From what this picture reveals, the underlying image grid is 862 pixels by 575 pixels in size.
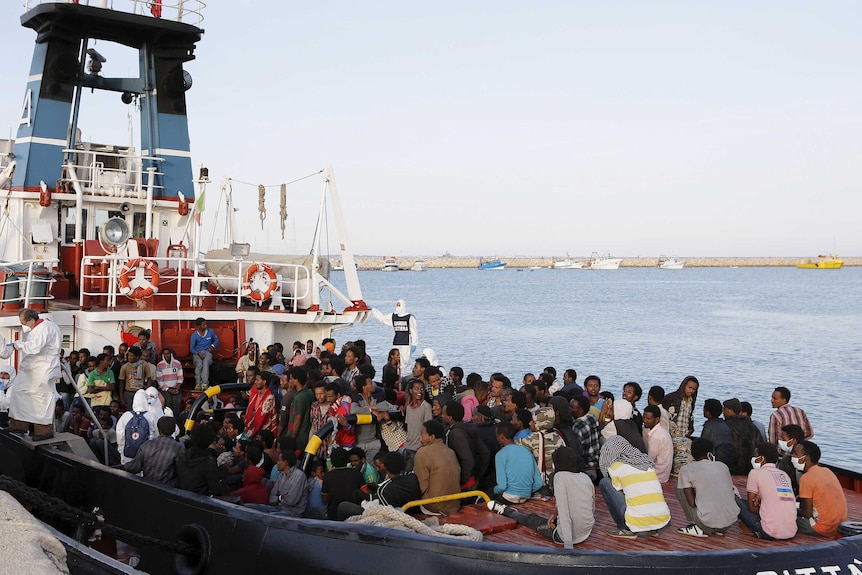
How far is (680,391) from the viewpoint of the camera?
36.1ft

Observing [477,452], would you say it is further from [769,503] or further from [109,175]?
[109,175]

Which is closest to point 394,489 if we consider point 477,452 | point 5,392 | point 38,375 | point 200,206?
point 477,452

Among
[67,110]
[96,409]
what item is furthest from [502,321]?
[96,409]

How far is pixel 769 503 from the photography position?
280 inches

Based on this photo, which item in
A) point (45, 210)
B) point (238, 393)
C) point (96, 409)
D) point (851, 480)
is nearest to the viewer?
point (851, 480)

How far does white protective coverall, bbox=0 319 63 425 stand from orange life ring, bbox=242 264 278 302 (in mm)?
4775

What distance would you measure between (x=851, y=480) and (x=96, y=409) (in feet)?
30.4

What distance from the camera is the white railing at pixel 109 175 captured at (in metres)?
16.0

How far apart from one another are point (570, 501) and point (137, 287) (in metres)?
8.69

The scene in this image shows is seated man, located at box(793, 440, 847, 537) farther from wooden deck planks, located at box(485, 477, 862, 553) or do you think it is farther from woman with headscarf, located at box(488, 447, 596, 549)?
woman with headscarf, located at box(488, 447, 596, 549)

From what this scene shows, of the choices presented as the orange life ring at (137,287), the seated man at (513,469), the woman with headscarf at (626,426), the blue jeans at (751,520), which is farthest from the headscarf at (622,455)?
the orange life ring at (137,287)

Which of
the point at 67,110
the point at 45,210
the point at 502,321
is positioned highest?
the point at 67,110

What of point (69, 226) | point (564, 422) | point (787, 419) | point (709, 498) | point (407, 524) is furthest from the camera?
point (69, 226)

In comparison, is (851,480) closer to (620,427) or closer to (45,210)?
(620,427)
